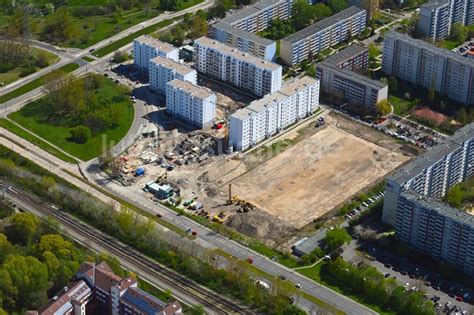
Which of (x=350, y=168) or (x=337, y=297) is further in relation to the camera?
(x=350, y=168)

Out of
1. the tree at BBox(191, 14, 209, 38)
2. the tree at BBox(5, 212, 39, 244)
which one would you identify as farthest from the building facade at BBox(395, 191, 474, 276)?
the tree at BBox(191, 14, 209, 38)

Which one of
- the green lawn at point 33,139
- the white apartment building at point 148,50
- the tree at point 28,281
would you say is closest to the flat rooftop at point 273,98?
the white apartment building at point 148,50

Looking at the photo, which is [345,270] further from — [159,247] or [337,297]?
[159,247]

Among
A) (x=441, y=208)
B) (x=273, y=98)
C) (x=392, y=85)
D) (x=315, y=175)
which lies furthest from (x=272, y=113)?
(x=441, y=208)

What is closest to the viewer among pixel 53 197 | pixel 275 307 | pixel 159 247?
pixel 275 307

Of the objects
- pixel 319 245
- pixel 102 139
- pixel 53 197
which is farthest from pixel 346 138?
pixel 53 197

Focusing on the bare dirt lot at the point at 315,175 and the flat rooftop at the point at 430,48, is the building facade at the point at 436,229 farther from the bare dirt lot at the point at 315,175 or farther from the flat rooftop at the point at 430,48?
the flat rooftop at the point at 430,48
